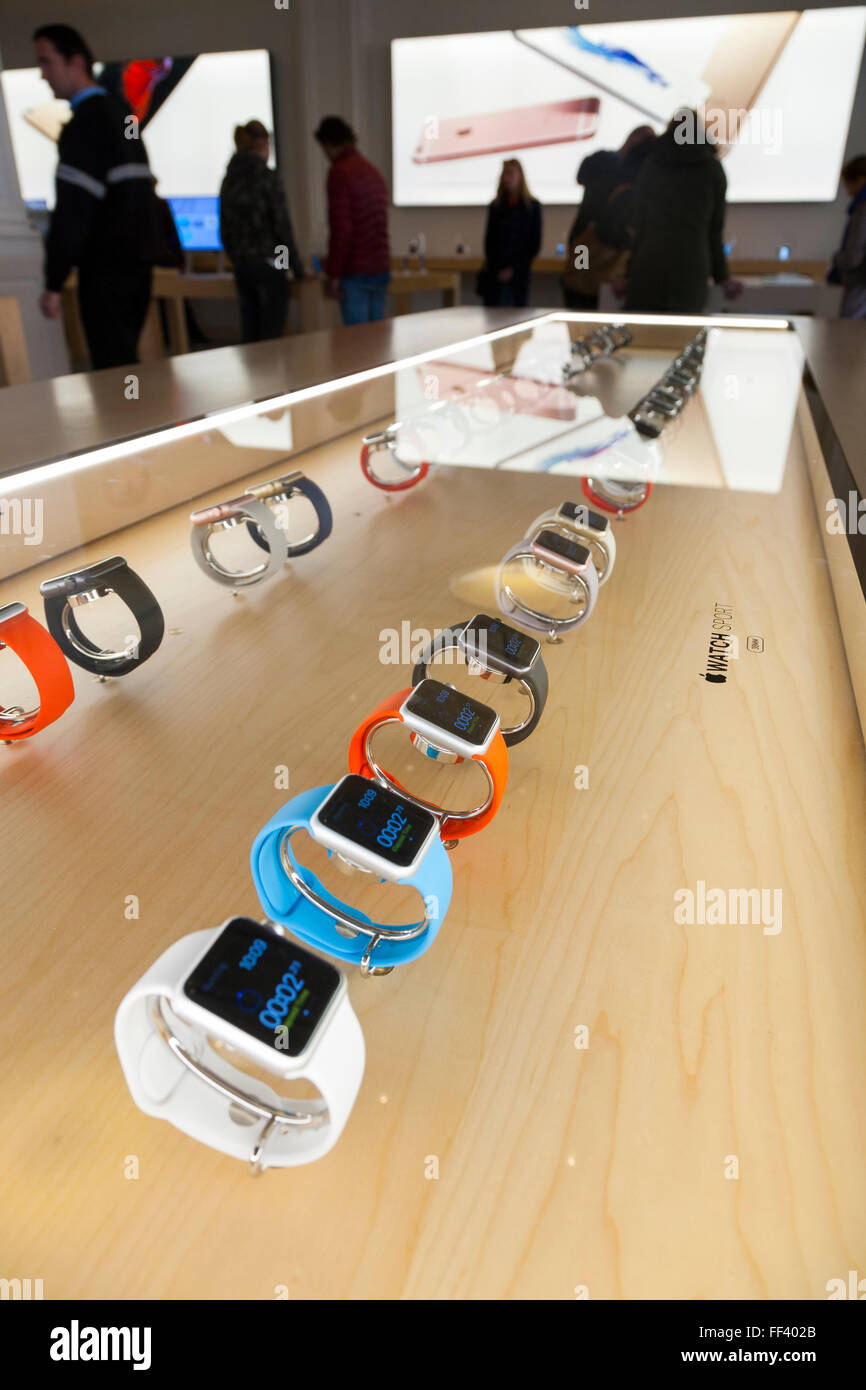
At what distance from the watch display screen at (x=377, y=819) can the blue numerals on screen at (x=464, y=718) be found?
9 cm

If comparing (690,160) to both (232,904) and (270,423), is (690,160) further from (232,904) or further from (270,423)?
(232,904)

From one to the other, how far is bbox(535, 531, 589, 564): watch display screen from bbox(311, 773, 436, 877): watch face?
0.47 m

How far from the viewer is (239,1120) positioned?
1.52ft

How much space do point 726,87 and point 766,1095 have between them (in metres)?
6.50

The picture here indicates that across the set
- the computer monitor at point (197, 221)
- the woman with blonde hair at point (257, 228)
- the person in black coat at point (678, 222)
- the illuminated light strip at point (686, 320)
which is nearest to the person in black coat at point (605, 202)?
the person in black coat at point (678, 222)

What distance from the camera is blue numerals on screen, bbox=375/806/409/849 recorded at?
0.48 m

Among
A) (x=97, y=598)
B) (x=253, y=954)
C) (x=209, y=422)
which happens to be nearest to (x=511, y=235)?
(x=209, y=422)

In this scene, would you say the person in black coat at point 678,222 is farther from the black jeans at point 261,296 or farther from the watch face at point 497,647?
the watch face at point 497,647

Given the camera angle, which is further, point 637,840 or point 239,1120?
point 637,840

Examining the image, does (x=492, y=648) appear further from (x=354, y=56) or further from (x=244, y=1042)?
(x=354, y=56)

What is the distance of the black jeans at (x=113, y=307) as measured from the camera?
94.1 inches
